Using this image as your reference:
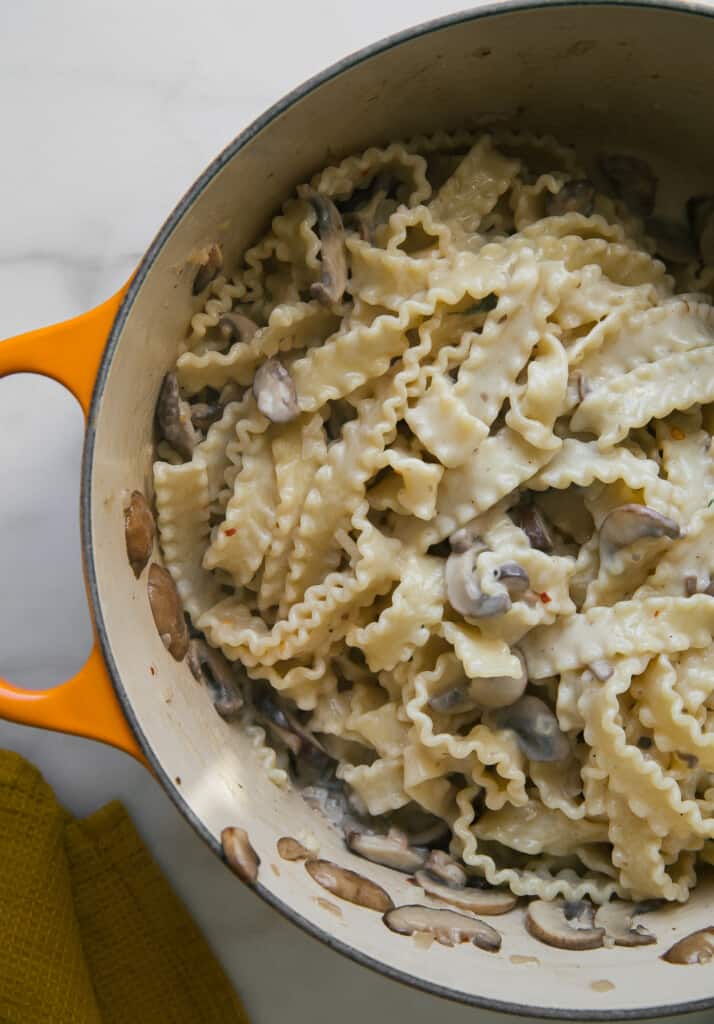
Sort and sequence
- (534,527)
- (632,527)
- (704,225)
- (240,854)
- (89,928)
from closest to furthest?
(240,854) < (632,527) < (534,527) < (704,225) < (89,928)

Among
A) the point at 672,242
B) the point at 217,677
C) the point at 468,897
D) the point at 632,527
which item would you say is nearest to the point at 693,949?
the point at 468,897

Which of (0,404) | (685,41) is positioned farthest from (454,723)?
(685,41)

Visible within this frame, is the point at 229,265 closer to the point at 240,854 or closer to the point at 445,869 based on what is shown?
the point at 240,854

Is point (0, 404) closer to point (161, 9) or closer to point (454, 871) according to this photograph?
point (161, 9)

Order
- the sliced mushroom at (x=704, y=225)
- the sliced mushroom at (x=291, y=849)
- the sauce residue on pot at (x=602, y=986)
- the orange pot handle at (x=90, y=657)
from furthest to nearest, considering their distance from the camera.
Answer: the sliced mushroom at (x=704, y=225) < the sliced mushroom at (x=291, y=849) < the sauce residue on pot at (x=602, y=986) < the orange pot handle at (x=90, y=657)

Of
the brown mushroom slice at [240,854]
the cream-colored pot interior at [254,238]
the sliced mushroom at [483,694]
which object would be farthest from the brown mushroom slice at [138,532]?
the sliced mushroom at [483,694]

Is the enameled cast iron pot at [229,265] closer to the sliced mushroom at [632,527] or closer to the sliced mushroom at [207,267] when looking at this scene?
the sliced mushroom at [207,267]

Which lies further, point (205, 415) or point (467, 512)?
point (205, 415)
